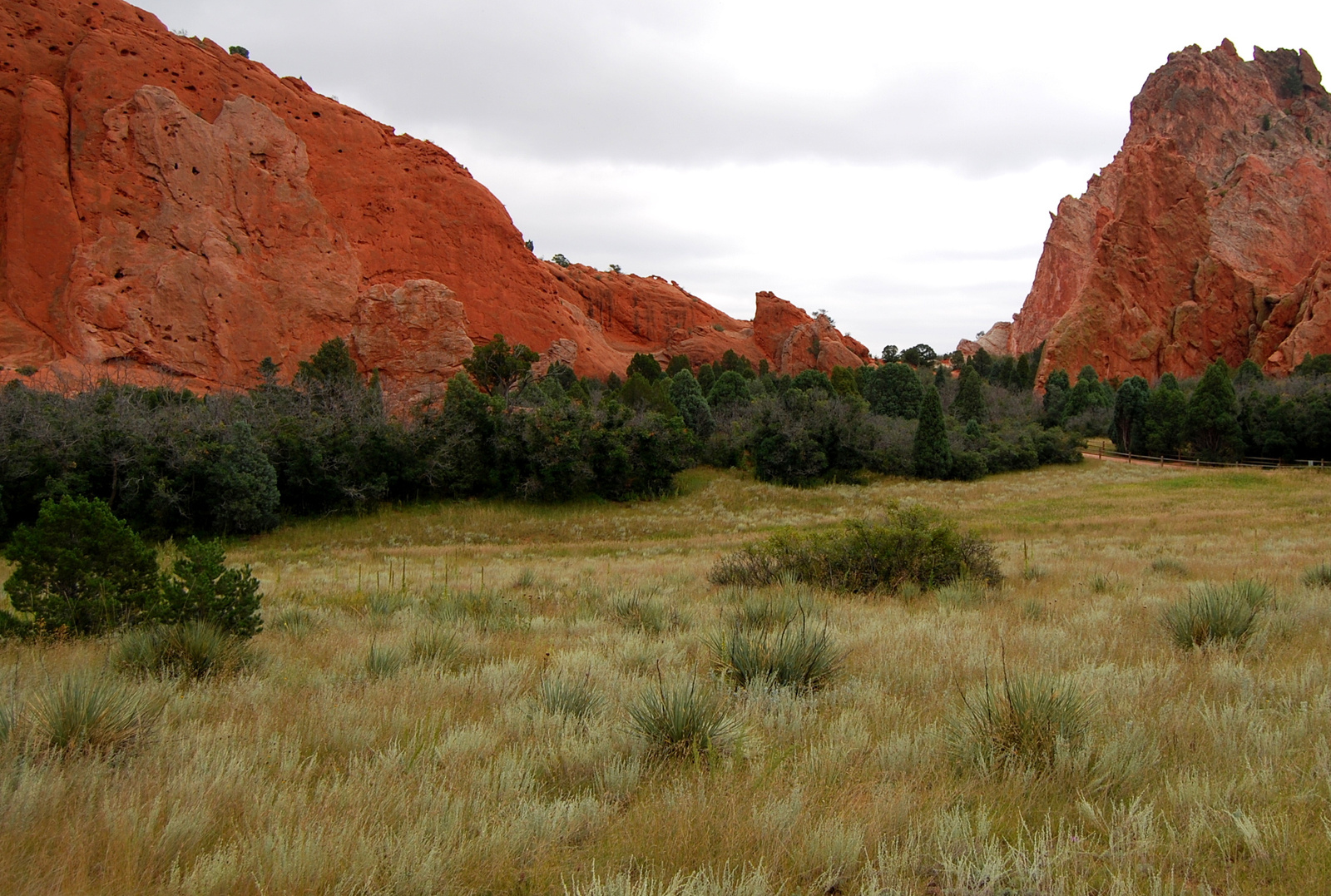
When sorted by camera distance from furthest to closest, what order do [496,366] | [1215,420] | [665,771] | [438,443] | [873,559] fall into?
[496,366]
[1215,420]
[438,443]
[873,559]
[665,771]

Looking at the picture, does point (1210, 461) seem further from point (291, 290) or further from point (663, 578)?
point (291, 290)

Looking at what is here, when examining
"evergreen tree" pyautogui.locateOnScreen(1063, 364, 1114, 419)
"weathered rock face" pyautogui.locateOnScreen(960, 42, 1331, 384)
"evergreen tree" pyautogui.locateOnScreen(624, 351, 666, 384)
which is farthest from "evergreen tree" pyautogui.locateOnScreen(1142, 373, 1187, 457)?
"evergreen tree" pyautogui.locateOnScreen(624, 351, 666, 384)

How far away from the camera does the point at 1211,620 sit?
19.0 feet

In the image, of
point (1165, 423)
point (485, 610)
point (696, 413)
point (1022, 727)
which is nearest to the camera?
point (1022, 727)

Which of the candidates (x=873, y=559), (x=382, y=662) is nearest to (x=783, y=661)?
(x=382, y=662)

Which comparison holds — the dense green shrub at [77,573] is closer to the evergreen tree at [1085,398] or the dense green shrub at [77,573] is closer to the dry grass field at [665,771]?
the dry grass field at [665,771]

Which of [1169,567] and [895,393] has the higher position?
[895,393]

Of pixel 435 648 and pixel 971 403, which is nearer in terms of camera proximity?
pixel 435 648

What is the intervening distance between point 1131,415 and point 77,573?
61507mm

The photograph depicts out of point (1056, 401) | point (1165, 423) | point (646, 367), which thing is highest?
point (646, 367)

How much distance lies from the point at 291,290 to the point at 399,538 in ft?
121

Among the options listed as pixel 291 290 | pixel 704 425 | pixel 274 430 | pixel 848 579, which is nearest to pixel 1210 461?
pixel 704 425

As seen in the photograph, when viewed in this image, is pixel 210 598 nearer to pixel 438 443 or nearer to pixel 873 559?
pixel 873 559

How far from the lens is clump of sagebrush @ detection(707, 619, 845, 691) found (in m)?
4.75
